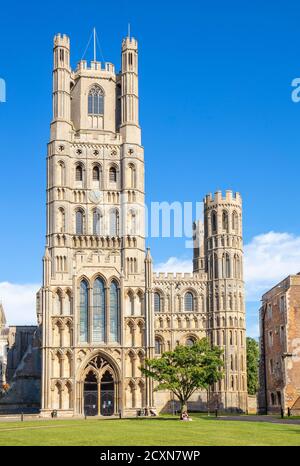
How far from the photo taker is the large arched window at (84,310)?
270 feet

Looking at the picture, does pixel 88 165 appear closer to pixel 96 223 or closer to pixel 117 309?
pixel 96 223

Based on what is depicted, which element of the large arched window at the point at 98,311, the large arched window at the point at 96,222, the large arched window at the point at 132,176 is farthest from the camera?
the large arched window at the point at 132,176

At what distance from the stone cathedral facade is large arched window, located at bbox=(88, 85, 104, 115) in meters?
0.12

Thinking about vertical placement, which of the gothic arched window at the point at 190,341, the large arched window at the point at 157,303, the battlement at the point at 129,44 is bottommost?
the gothic arched window at the point at 190,341

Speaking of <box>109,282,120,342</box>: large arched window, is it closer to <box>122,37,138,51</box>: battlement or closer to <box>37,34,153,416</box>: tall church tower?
<box>37,34,153,416</box>: tall church tower

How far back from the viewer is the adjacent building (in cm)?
6912

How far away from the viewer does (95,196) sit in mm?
91438

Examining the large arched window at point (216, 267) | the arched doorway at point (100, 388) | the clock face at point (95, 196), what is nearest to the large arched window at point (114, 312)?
the arched doorway at point (100, 388)

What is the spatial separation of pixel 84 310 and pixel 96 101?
2789 cm

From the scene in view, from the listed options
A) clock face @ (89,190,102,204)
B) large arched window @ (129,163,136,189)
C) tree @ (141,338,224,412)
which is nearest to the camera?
tree @ (141,338,224,412)

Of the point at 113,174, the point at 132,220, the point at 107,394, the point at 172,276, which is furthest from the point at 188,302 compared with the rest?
the point at 107,394

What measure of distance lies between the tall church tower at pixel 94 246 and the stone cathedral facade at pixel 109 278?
12cm

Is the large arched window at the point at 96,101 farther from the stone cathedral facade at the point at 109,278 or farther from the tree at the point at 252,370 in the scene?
the tree at the point at 252,370

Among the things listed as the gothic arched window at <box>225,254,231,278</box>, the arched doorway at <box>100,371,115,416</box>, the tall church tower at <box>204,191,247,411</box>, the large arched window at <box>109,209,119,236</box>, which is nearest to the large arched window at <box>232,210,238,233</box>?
the tall church tower at <box>204,191,247,411</box>
